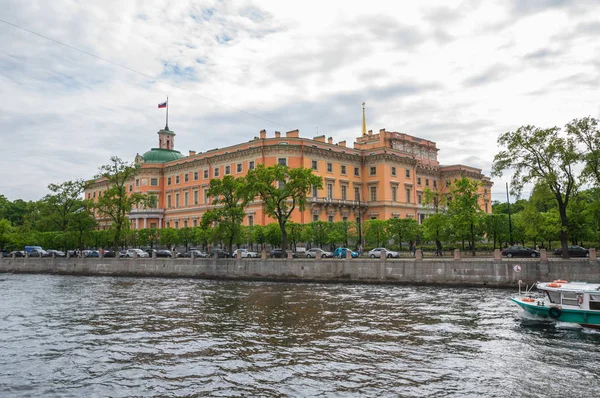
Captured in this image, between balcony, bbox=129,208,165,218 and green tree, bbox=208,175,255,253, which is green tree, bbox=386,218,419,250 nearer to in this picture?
green tree, bbox=208,175,255,253

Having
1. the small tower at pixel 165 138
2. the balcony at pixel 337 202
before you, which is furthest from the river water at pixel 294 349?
the small tower at pixel 165 138

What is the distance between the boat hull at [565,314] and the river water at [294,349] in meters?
Answer: 0.42

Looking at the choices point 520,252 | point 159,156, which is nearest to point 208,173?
point 159,156

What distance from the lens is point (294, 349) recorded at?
15.8m

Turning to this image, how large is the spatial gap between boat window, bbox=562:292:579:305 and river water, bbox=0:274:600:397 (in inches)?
40.9

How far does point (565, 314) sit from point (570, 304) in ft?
1.64

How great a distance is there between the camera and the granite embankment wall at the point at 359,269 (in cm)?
3095

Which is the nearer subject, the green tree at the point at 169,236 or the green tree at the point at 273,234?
the green tree at the point at 273,234

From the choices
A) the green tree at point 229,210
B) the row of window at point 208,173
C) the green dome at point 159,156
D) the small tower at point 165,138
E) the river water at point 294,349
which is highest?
the small tower at point 165,138

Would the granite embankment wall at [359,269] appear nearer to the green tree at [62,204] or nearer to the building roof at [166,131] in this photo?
the green tree at [62,204]

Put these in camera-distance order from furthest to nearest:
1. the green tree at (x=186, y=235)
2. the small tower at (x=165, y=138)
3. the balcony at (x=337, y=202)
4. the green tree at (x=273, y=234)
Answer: the small tower at (x=165, y=138) < the balcony at (x=337, y=202) < the green tree at (x=186, y=235) < the green tree at (x=273, y=234)

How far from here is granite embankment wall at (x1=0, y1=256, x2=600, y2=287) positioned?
31.0 m

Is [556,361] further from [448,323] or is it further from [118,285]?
[118,285]

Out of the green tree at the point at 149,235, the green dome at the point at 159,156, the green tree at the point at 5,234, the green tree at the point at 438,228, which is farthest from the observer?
the green dome at the point at 159,156
